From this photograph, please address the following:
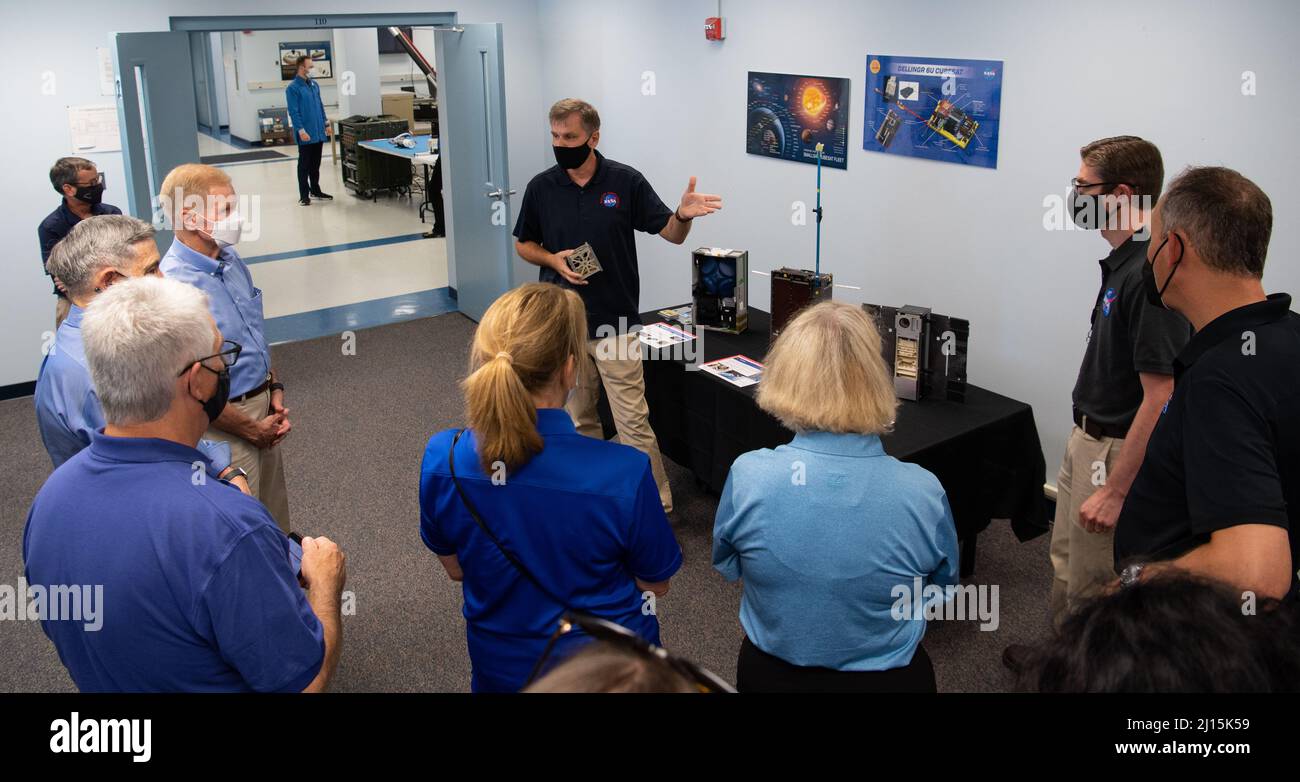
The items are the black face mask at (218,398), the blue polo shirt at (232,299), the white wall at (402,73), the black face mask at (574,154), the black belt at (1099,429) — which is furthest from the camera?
the white wall at (402,73)

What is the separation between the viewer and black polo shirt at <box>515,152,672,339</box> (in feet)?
13.7

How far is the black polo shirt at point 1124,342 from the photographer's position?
8.25ft

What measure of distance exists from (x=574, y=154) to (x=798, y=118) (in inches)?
58.3

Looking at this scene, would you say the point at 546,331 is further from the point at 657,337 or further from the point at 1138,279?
the point at 657,337

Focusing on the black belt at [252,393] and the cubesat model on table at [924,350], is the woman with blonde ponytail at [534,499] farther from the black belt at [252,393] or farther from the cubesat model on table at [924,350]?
the cubesat model on table at [924,350]

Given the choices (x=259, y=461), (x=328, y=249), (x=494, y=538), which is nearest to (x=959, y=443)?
(x=494, y=538)

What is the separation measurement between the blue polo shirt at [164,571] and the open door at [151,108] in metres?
4.37

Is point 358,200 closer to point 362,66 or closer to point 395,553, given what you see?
point 362,66

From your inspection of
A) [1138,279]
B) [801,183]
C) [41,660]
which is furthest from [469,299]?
[1138,279]

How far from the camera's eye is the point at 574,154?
414cm

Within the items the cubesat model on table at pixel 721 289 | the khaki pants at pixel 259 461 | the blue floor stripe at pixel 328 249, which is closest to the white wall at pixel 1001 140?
the cubesat model on table at pixel 721 289

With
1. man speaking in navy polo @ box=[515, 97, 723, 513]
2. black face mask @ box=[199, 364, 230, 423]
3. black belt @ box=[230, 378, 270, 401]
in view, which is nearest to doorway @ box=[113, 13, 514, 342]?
man speaking in navy polo @ box=[515, 97, 723, 513]

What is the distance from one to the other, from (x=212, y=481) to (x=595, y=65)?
5383 mm
